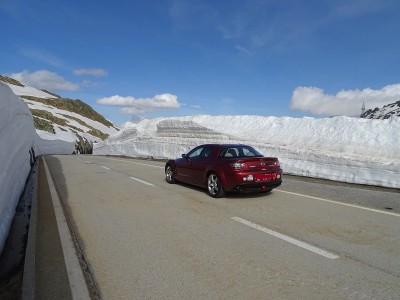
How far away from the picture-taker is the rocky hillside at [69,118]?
6301 centimetres

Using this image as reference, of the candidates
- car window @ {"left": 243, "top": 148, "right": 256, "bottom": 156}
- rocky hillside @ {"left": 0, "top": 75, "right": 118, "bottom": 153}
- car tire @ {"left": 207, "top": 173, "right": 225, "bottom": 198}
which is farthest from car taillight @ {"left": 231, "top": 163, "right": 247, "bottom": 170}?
rocky hillside @ {"left": 0, "top": 75, "right": 118, "bottom": 153}

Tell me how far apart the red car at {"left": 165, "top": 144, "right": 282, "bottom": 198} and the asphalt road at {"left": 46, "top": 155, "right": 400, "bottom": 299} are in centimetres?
39

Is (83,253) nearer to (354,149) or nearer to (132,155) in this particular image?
(354,149)

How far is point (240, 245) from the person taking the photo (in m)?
4.91

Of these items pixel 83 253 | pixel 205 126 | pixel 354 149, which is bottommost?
pixel 83 253

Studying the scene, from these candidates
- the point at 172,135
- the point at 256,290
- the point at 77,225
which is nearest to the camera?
the point at 256,290

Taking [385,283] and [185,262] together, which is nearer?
[385,283]

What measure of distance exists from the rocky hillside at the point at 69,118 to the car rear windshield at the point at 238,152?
51.5m

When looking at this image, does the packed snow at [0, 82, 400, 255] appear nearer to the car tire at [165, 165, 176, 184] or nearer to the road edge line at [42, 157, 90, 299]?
the road edge line at [42, 157, 90, 299]

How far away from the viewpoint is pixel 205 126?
23.8 metres

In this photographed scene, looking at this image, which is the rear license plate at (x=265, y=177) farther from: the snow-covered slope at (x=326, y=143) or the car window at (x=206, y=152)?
the snow-covered slope at (x=326, y=143)

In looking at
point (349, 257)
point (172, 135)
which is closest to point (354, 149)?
point (349, 257)

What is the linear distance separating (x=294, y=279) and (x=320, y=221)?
108 inches

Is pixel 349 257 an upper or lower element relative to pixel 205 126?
lower
